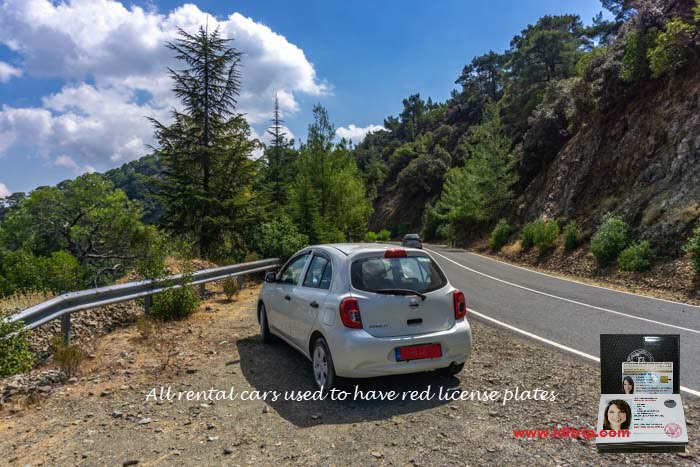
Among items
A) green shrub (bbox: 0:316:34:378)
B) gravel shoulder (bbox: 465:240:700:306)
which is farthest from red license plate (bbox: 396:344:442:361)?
gravel shoulder (bbox: 465:240:700:306)

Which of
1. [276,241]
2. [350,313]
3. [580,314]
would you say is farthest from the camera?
[276,241]

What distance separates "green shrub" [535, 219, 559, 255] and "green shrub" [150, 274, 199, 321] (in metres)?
18.3

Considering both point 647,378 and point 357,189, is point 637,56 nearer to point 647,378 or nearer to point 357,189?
point 357,189

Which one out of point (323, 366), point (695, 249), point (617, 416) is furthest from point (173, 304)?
point (695, 249)

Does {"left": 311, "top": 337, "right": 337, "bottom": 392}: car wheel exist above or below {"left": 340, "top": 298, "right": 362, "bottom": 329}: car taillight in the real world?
below

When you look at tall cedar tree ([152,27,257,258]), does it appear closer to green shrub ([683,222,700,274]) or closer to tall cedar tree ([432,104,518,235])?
green shrub ([683,222,700,274])

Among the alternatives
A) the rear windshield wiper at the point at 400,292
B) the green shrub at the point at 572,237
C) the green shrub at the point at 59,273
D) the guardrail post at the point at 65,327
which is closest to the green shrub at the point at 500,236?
the green shrub at the point at 572,237

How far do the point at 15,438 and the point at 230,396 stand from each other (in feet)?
Result: 6.56

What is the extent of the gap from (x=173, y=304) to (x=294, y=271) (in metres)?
3.67

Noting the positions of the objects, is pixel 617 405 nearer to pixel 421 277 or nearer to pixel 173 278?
pixel 421 277

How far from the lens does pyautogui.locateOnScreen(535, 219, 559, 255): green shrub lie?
21.1m

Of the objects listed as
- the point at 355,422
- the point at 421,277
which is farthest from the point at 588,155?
the point at 355,422

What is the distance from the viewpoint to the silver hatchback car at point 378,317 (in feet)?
14.5

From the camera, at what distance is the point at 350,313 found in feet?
14.7
